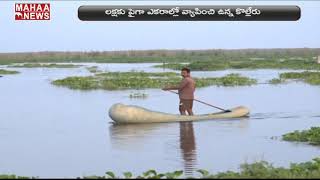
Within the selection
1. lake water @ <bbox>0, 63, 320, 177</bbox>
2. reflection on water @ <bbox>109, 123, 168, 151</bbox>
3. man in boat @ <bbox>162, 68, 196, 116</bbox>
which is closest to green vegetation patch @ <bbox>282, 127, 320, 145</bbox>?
lake water @ <bbox>0, 63, 320, 177</bbox>

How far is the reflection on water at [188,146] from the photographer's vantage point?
11.2 metres

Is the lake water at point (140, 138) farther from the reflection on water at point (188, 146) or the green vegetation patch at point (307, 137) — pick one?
the green vegetation patch at point (307, 137)

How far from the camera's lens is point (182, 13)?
502 inches

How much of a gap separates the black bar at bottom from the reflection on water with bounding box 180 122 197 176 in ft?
9.36

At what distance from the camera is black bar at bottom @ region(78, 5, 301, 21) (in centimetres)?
1287

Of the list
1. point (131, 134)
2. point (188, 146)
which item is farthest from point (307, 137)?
point (131, 134)

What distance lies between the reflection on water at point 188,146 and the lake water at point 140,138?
0.02 m

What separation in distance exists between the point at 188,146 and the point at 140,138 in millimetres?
1764

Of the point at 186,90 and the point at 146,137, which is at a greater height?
the point at 186,90

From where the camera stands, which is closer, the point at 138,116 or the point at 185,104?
the point at 138,116

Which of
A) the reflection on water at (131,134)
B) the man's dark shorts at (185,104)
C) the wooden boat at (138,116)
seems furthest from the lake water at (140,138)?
the man's dark shorts at (185,104)

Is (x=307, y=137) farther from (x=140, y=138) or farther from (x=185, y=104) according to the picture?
(x=185, y=104)

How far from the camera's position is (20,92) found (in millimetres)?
31469

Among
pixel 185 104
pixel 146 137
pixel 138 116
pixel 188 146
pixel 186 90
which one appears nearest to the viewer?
pixel 188 146
